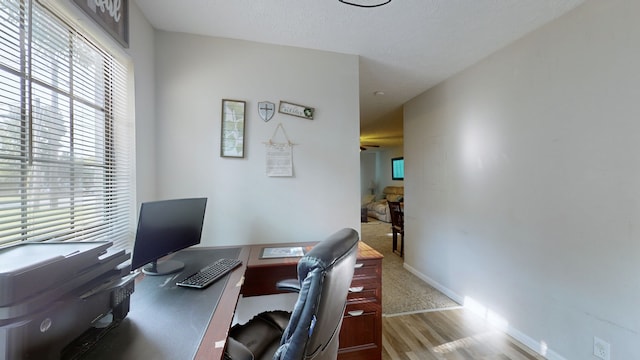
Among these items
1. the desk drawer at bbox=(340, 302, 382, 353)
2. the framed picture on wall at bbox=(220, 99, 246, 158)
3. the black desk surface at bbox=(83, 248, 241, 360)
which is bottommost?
the desk drawer at bbox=(340, 302, 382, 353)

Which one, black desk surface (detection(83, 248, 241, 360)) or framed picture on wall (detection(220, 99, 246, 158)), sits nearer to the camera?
black desk surface (detection(83, 248, 241, 360))

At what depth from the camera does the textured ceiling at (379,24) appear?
1.72 metres

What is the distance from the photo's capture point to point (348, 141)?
7.72 feet

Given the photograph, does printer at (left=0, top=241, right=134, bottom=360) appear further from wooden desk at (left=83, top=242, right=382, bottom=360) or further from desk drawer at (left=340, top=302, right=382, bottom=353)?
desk drawer at (left=340, top=302, right=382, bottom=353)

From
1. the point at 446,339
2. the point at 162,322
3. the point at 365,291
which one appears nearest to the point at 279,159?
the point at 365,291

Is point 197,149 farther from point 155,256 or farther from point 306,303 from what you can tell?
point 306,303

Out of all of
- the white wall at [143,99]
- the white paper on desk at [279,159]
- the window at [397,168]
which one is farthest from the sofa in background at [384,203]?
the white wall at [143,99]

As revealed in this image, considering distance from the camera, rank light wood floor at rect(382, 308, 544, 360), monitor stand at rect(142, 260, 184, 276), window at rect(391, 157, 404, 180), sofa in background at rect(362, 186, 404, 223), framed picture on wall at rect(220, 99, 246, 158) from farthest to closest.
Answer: window at rect(391, 157, 404, 180) < sofa in background at rect(362, 186, 404, 223) < framed picture on wall at rect(220, 99, 246, 158) < light wood floor at rect(382, 308, 544, 360) < monitor stand at rect(142, 260, 184, 276)

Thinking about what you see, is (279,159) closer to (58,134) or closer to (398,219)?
(58,134)

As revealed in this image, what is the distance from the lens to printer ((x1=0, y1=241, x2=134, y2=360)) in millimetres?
625

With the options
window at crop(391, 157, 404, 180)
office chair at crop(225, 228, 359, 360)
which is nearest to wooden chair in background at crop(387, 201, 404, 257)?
office chair at crop(225, 228, 359, 360)

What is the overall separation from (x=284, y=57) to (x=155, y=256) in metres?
1.82

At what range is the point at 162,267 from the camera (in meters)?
1.58

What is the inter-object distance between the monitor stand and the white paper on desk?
952 mm
